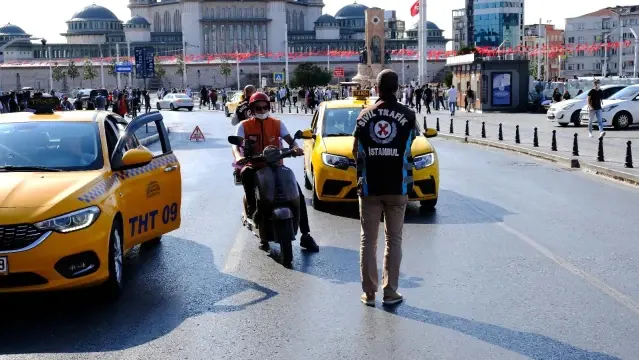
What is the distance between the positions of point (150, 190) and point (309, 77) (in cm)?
10814

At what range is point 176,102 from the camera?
2731 inches

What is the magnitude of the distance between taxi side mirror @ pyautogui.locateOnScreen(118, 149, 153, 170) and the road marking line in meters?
4.05

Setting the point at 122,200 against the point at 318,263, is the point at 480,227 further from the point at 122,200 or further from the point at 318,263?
the point at 122,200

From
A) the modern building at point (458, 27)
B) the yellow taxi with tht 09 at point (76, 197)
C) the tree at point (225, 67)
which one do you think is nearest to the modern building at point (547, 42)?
the modern building at point (458, 27)

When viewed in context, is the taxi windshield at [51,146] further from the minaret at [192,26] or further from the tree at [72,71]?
the minaret at [192,26]

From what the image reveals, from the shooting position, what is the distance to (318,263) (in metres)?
9.09

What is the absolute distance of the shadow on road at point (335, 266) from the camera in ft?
27.0

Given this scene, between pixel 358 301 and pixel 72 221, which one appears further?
pixel 358 301

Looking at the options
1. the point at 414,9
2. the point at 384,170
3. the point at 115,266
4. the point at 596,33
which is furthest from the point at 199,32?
the point at 384,170

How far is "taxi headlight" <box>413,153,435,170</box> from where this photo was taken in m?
12.4

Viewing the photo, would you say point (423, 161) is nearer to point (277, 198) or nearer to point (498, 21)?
point (277, 198)

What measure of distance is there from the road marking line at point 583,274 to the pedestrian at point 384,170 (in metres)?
1.84

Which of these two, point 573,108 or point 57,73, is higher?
point 57,73

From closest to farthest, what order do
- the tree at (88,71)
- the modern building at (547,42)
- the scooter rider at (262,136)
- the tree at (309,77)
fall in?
1. the scooter rider at (262,136)
2. the tree at (309,77)
3. the tree at (88,71)
4. the modern building at (547,42)
